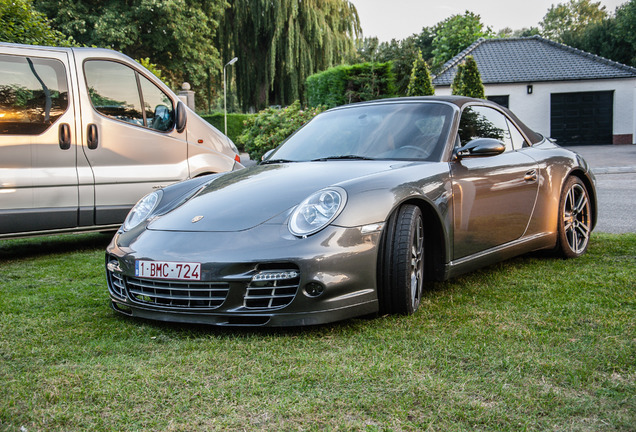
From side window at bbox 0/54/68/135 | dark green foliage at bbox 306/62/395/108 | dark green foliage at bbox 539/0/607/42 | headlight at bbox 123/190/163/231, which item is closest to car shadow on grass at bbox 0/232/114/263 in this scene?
side window at bbox 0/54/68/135

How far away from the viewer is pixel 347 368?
271cm

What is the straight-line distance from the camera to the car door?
160 inches

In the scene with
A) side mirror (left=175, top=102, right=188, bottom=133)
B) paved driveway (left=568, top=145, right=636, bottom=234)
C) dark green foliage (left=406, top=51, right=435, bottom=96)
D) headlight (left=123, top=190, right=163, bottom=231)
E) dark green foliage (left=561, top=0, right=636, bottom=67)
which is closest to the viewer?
headlight (left=123, top=190, right=163, bottom=231)

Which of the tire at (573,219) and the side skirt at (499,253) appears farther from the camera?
the tire at (573,219)

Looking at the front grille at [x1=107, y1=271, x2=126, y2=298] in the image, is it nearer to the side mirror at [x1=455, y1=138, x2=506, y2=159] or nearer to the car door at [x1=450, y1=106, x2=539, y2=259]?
the car door at [x1=450, y1=106, x2=539, y2=259]

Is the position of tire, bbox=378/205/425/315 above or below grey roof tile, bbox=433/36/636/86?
below

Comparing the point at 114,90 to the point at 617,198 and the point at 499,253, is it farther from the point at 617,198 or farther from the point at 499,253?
the point at 617,198

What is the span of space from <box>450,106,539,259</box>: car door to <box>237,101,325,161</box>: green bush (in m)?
8.32

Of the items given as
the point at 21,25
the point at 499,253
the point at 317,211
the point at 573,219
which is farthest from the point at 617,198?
the point at 21,25

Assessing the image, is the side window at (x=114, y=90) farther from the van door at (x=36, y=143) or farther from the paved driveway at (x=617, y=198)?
the paved driveway at (x=617, y=198)

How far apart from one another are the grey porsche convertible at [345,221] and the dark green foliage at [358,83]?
49.2 ft

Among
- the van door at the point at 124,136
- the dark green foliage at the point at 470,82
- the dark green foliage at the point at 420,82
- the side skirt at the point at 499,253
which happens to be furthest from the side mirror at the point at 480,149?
the dark green foliage at the point at 470,82

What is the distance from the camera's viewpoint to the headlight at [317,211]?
329cm

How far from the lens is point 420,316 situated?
3.57m
